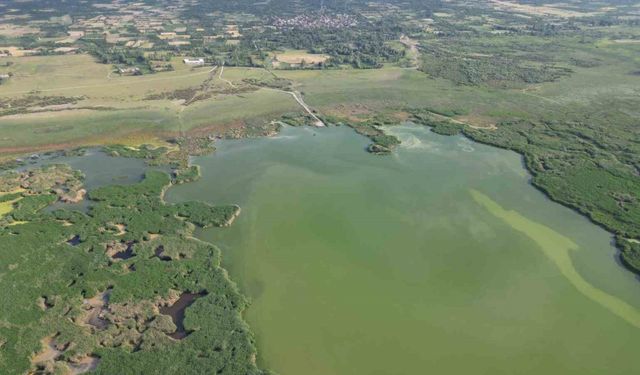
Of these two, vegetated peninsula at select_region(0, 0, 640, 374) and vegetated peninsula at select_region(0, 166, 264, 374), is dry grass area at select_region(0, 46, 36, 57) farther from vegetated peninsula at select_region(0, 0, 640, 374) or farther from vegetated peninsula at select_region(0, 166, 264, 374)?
vegetated peninsula at select_region(0, 166, 264, 374)

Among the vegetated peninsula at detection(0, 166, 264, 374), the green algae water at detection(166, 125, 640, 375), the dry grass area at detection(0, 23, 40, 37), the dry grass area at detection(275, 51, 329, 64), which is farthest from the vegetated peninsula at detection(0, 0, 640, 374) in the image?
the dry grass area at detection(0, 23, 40, 37)

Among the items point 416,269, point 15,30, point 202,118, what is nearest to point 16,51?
point 15,30

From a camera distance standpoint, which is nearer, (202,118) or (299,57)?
(202,118)

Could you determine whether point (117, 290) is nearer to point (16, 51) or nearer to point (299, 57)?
point (299, 57)

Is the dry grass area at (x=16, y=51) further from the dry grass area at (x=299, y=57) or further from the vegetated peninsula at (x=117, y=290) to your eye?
the vegetated peninsula at (x=117, y=290)

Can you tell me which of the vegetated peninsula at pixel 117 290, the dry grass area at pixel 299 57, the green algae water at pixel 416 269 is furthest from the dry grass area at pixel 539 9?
the vegetated peninsula at pixel 117 290

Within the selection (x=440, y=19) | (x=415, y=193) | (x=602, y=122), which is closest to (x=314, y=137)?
(x=415, y=193)

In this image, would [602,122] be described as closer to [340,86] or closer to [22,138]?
[340,86]

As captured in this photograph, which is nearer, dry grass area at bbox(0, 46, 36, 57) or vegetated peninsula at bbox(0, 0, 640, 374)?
vegetated peninsula at bbox(0, 0, 640, 374)

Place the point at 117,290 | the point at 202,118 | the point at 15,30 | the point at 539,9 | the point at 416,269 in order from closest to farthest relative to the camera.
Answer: the point at 117,290 < the point at 416,269 < the point at 202,118 < the point at 15,30 < the point at 539,9
